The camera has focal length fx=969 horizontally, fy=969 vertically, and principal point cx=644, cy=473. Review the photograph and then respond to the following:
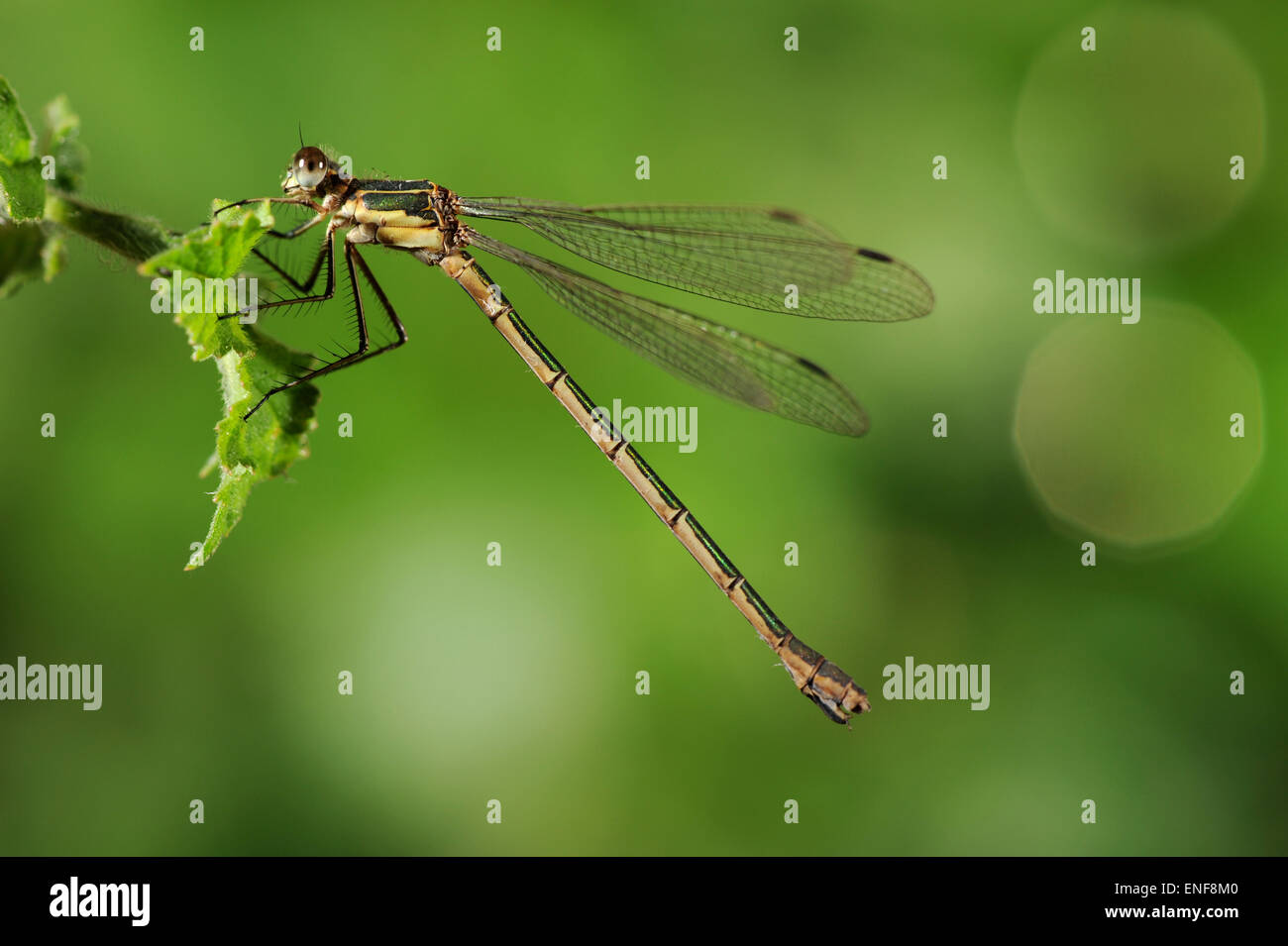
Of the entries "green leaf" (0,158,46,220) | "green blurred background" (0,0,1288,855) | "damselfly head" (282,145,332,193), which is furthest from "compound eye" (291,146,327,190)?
"green blurred background" (0,0,1288,855)

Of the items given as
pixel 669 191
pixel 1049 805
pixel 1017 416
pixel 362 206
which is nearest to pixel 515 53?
pixel 669 191

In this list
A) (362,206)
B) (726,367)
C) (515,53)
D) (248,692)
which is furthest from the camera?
(515,53)

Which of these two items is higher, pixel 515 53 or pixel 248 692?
pixel 515 53

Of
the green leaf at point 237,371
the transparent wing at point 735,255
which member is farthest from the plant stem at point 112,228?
the transparent wing at point 735,255

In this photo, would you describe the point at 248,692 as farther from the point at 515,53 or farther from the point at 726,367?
the point at 515,53

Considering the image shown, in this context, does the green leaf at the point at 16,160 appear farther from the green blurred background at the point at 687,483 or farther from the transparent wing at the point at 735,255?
the green blurred background at the point at 687,483

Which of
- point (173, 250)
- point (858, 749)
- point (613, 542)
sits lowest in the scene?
point (858, 749)
